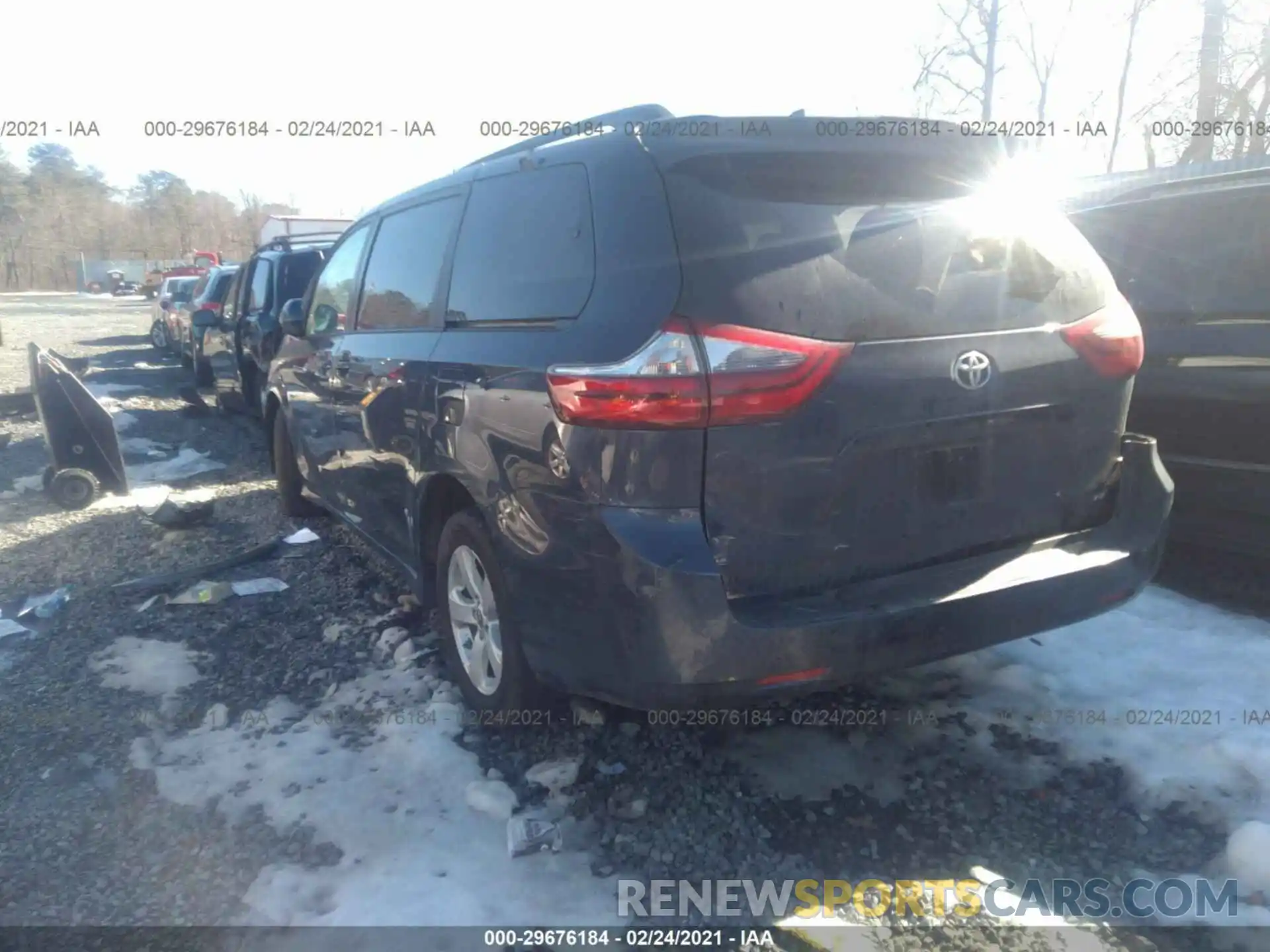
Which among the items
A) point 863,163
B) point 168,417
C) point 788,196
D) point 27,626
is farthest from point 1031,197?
point 168,417

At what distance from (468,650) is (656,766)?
33.2 inches

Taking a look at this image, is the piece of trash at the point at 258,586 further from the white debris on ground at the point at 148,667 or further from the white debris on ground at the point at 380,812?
the white debris on ground at the point at 380,812

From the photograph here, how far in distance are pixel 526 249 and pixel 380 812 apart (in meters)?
1.85

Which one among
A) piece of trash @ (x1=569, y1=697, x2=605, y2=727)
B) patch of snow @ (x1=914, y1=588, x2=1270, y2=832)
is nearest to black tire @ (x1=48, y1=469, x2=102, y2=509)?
piece of trash @ (x1=569, y1=697, x2=605, y2=727)

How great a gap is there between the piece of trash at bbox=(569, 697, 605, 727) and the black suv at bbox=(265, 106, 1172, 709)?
1.10 feet

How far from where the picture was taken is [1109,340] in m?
2.96

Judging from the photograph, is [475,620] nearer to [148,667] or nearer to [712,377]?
[712,377]

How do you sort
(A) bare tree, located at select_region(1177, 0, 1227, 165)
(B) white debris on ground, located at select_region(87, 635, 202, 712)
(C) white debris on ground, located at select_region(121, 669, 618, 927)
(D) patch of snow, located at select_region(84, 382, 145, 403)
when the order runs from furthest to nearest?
(A) bare tree, located at select_region(1177, 0, 1227, 165), (D) patch of snow, located at select_region(84, 382, 145, 403), (B) white debris on ground, located at select_region(87, 635, 202, 712), (C) white debris on ground, located at select_region(121, 669, 618, 927)

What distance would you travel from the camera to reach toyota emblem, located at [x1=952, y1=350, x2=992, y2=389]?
A: 263 centimetres

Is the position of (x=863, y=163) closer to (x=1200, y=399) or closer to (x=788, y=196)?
(x=788, y=196)

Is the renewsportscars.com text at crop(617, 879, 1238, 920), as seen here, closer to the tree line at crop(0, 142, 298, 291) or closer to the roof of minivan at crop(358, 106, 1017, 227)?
the roof of minivan at crop(358, 106, 1017, 227)

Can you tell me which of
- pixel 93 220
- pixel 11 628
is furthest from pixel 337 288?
pixel 93 220

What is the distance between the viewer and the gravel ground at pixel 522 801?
8.79 ft

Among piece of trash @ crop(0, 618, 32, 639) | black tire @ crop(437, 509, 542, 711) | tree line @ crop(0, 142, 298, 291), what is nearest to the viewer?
black tire @ crop(437, 509, 542, 711)
